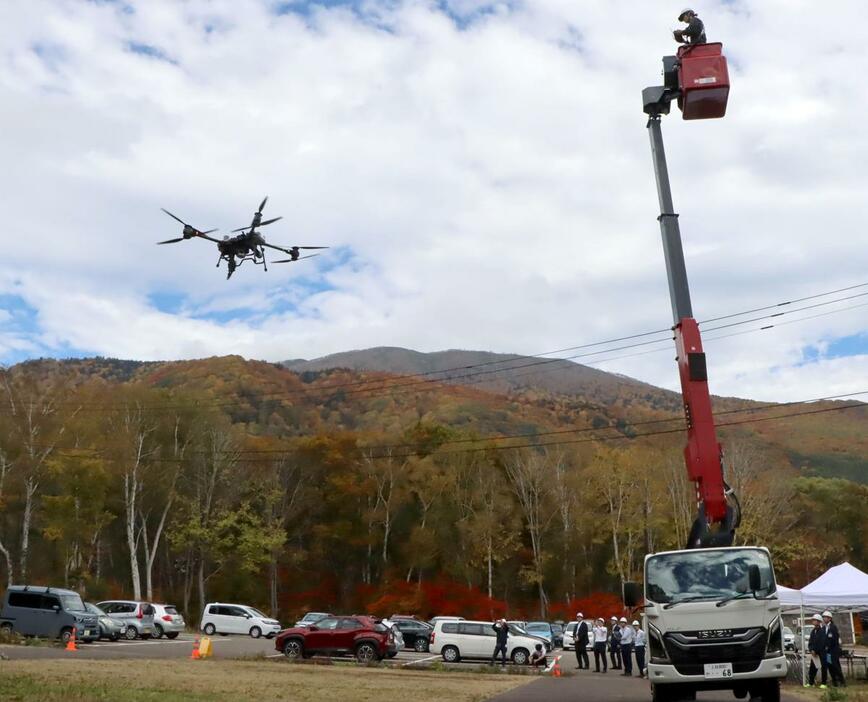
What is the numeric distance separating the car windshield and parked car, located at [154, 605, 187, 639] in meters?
6.41

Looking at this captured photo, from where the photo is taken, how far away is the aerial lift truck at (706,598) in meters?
12.8

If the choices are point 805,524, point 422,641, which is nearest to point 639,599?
point 422,641

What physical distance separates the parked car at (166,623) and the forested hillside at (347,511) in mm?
15903

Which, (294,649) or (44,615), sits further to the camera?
(44,615)

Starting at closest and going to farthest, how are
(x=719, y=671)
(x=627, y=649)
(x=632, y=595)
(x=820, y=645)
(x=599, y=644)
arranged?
(x=719, y=671) < (x=632, y=595) < (x=820, y=645) < (x=627, y=649) < (x=599, y=644)

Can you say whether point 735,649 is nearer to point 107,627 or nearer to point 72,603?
point 72,603

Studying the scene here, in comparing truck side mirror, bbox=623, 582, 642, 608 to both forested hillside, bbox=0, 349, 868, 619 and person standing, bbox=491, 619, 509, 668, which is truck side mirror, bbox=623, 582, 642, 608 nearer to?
person standing, bbox=491, 619, 509, 668

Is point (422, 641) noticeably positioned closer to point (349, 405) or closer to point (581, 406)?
point (349, 405)

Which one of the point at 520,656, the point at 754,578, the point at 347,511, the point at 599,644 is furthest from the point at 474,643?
the point at 347,511

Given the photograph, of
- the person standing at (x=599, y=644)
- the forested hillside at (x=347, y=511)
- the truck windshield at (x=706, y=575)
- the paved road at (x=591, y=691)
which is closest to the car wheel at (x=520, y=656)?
the person standing at (x=599, y=644)

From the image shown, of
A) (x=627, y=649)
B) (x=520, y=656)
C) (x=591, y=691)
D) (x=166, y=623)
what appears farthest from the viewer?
(x=166, y=623)

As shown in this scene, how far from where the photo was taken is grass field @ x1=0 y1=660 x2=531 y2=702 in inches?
565

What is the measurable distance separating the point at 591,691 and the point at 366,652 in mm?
9547

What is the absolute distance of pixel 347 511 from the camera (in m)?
65.9
